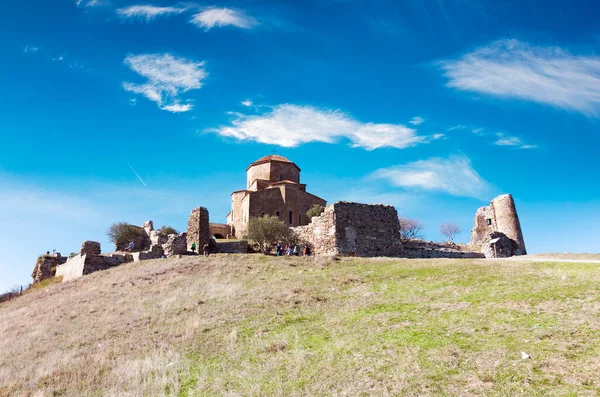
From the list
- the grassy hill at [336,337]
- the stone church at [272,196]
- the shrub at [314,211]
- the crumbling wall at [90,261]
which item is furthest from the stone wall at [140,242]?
the grassy hill at [336,337]

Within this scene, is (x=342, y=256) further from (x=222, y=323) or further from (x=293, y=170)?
(x=293, y=170)

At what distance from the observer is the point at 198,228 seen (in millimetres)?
31469

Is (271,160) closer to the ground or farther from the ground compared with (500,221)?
farther from the ground

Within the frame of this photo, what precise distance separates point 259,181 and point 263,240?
20.0 meters

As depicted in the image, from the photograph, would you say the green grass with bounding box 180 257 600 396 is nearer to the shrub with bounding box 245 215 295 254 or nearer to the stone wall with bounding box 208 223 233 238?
the shrub with bounding box 245 215 295 254

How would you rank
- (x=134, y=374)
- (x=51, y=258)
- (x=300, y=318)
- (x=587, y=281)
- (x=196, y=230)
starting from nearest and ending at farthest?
1. (x=134, y=374)
2. (x=587, y=281)
3. (x=300, y=318)
4. (x=196, y=230)
5. (x=51, y=258)

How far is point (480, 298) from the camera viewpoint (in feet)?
37.8

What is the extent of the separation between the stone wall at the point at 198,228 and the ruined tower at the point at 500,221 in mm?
20244

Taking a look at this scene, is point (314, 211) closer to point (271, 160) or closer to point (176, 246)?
point (271, 160)

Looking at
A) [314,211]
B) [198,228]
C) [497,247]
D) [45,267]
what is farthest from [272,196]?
[497,247]

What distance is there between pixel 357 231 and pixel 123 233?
32.5m

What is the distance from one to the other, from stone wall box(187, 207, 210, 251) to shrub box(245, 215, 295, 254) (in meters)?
3.30

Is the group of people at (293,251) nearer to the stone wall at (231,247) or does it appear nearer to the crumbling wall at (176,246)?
the stone wall at (231,247)

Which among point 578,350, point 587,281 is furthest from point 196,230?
point 578,350
